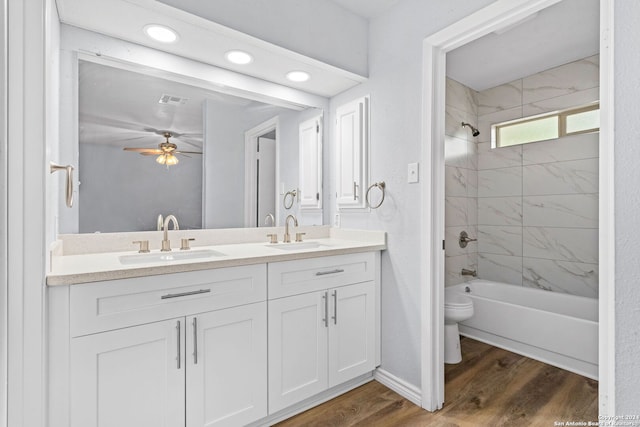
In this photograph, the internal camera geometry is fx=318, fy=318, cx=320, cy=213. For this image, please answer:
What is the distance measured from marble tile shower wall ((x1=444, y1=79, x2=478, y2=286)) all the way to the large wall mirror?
1.50 meters

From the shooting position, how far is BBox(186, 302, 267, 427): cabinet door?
4.32ft

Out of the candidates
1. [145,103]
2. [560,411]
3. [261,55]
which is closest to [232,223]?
[145,103]

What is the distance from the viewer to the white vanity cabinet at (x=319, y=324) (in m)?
1.56

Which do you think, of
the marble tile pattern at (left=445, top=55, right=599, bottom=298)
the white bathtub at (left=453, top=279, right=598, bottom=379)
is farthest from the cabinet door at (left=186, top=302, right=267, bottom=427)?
the marble tile pattern at (left=445, top=55, right=599, bottom=298)

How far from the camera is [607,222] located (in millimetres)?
1095

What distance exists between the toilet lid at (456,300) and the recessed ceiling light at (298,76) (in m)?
1.89

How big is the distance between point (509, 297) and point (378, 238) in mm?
1808

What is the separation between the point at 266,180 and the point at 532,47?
2.23m

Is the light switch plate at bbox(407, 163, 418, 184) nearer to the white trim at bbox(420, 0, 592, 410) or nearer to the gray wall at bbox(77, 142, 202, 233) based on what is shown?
the white trim at bbox(420, 0, 592, 410)

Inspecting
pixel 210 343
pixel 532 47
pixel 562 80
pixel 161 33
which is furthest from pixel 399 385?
pixel 562 80

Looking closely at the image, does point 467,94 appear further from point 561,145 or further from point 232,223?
point 232,223

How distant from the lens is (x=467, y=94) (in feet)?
10.4

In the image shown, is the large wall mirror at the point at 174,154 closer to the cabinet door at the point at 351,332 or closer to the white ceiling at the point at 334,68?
the white ceiling at the point at 334,68

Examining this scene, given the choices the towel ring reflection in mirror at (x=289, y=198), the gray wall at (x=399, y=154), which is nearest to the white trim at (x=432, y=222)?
the gray wall at (x=399, y=154)
